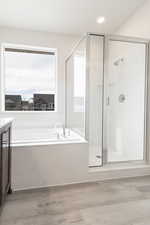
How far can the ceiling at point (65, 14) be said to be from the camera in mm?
2893

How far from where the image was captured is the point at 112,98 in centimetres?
308

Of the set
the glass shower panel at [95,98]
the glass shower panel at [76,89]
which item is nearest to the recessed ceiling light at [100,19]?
the glass shower panel at [76,89]

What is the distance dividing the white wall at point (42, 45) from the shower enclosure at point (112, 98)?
2.17ft

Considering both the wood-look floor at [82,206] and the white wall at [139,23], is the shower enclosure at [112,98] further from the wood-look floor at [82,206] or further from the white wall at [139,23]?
the wood-look floor at [82,206]

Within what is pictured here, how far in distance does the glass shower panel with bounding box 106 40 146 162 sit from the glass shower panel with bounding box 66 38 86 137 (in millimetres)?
453

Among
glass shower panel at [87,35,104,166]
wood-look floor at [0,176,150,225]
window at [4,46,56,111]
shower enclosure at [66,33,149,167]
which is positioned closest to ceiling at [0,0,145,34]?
window at [4,46,56,111]

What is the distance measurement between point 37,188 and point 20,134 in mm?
1571

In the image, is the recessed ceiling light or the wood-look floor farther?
the recessed ceiling light

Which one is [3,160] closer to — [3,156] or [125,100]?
[3,156]

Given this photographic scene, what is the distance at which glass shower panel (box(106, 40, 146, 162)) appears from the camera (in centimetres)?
286

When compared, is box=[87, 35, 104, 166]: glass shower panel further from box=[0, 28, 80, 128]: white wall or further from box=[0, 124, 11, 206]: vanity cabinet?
box=[0, 124, 11, 206]: vanity cabinet

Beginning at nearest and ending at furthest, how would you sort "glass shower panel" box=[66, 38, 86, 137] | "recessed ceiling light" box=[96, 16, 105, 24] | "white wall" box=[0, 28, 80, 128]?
"glass shower panel" box=[66, 38, 86, 137], "recessed ceiling light" box=[96, 16, 105, 24], "white wall" box=[0, 28, 80, 128]

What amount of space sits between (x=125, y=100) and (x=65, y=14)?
1.95 metres

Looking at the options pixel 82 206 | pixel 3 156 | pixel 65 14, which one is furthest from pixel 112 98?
pixel 3 156
